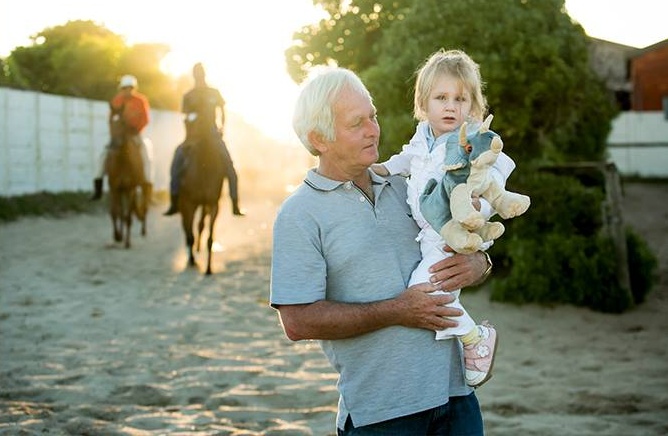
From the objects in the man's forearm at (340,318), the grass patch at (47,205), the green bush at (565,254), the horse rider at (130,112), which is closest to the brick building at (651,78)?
the grass patch at (47,205)

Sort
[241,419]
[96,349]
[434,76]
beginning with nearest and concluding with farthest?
[434,76] → [241,419] → [96,349]

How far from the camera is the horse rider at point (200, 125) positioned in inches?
493

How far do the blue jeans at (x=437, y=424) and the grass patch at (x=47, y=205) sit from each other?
1590 centimetres

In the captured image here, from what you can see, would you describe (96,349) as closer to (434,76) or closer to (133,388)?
(133,388)

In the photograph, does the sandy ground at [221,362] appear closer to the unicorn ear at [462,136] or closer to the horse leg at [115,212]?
the horse leg at [115,212]

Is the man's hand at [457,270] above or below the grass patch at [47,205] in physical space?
above

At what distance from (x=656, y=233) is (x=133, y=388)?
11709mm

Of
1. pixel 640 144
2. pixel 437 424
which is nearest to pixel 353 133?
pixel 437 424

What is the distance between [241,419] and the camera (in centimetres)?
617

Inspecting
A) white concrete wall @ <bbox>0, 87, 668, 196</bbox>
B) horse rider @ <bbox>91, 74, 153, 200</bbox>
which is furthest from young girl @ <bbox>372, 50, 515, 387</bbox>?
white concrete wall @ <bbox>0, 87, 668, 196</bbox>

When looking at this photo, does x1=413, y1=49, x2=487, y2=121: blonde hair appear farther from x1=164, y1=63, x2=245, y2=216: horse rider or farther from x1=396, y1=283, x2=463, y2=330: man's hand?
x1=164, y1=63, x2=245, y2=216: horse rider

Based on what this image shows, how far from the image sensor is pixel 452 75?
3.56m

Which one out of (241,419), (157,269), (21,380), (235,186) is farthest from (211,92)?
(241,419)

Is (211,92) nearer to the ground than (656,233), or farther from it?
farther from it
